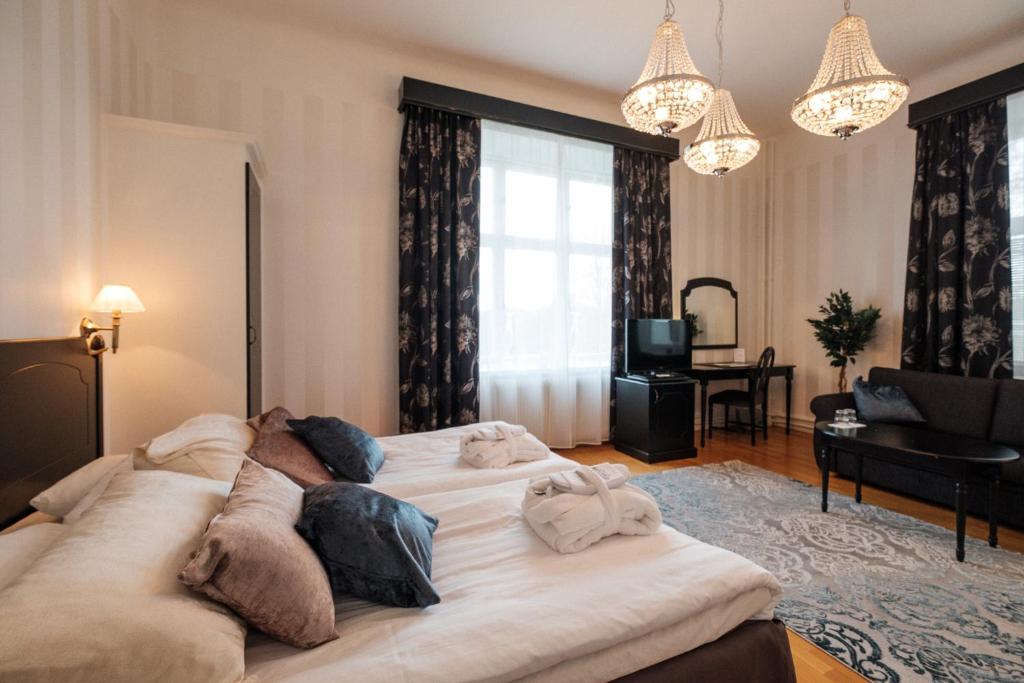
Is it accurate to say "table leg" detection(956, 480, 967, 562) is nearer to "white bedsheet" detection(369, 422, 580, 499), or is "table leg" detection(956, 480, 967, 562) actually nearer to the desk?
"white bedsheet" detection(369, 422, 580, 499)

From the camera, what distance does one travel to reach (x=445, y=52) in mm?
3760

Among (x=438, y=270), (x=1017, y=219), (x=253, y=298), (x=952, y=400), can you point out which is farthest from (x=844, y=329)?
(x=253, y=298)

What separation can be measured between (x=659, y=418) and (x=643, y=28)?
10.5ft

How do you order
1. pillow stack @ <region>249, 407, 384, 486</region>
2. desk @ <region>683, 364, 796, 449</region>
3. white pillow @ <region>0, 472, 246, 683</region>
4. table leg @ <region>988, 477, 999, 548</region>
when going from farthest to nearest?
desk @ <region>683, 364, 796, 449</region>, table leg @ <region>988, 477, 999, 548</region>, pillow stack @ <region>249, 407, 384, 486</region>, white pillow @ <region>0, 472, 246, 683</region>

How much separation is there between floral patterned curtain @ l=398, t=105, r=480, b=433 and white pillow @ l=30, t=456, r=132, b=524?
227 cm

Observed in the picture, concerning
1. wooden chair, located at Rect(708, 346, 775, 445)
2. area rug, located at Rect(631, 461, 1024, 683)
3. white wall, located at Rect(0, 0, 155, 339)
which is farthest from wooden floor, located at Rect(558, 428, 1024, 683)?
white wall, located at Rect(0, 0, 155, 339)

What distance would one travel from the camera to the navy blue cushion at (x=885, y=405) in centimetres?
342

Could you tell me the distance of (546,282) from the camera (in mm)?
4215

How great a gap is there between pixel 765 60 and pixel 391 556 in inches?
186

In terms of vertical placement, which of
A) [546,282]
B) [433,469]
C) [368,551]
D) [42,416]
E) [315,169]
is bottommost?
[433,469]

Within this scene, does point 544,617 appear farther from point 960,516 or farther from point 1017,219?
point 1017,219

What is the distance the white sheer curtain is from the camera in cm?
402

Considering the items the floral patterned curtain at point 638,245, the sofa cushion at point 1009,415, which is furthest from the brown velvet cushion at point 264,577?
the sofa cushion at point 1009,415

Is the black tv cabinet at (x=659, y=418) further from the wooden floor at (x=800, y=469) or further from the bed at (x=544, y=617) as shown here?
the bed at (x=544, y=617)
